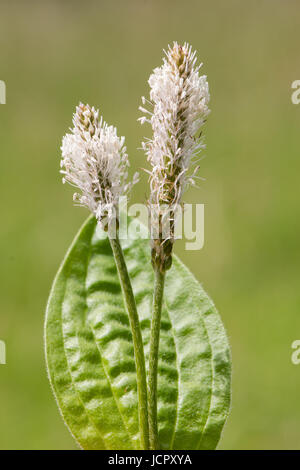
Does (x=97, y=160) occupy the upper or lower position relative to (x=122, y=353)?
upper

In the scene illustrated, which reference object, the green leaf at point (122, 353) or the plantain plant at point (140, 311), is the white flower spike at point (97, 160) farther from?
the green leaf at point (122, 353)

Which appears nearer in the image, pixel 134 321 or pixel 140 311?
pixel 134 321

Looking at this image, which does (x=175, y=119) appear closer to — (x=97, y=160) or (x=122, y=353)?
(x=97, y=160)

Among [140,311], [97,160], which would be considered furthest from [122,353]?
[97,160]

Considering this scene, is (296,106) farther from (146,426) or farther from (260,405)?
(146,426)

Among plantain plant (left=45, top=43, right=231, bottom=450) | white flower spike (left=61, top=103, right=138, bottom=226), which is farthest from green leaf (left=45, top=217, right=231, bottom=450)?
white flower spike (left=61, top=103, right=138, bottom=226)

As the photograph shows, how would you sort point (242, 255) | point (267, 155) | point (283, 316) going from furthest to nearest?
point (267, 155), point (242, 255), point (283, 316)
